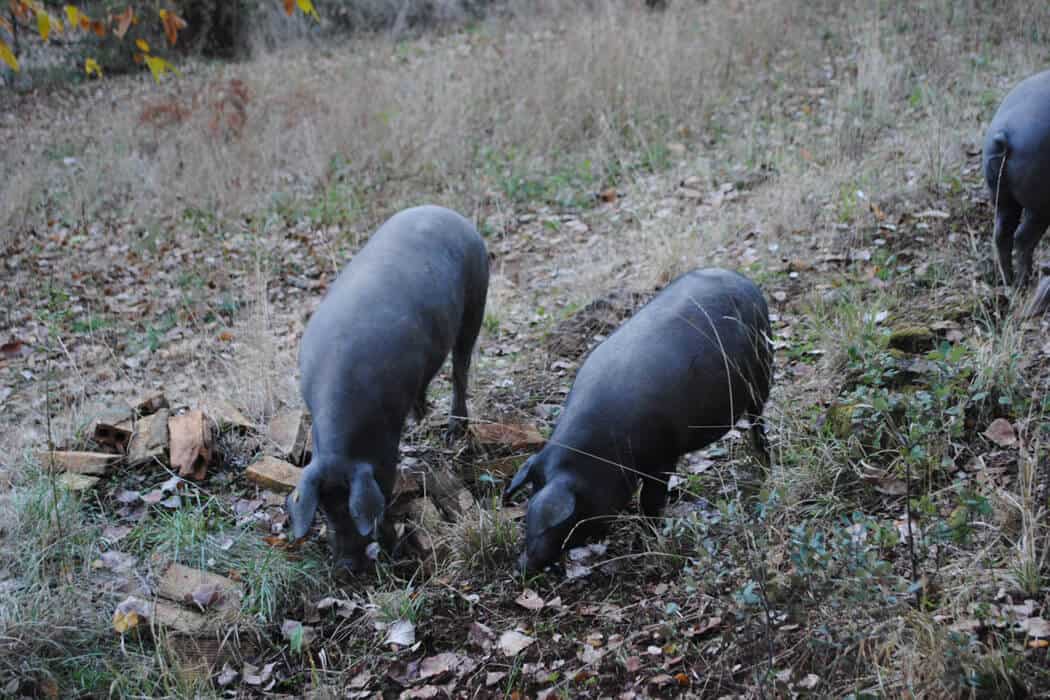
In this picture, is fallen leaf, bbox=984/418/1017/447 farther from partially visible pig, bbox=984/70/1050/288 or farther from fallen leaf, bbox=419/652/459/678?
fallen leaf, bbox=419/652/459/678

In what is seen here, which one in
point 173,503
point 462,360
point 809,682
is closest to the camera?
point 809,682

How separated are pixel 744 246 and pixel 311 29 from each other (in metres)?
13.5

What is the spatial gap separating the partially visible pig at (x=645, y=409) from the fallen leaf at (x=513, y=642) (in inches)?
13.9

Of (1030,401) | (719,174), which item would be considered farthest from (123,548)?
(719,174)

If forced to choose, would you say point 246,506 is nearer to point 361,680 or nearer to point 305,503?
point 305,503

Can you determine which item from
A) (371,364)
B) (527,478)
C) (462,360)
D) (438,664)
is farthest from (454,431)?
(438,664)

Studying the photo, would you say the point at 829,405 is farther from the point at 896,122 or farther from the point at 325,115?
the point at 325,115

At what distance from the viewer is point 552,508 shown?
3859mm

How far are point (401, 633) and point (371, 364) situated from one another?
1258 millimetres

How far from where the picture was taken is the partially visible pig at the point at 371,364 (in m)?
4.02

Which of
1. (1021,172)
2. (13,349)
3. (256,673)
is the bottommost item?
(13,349)

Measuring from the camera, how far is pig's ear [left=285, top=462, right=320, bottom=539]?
3799mm

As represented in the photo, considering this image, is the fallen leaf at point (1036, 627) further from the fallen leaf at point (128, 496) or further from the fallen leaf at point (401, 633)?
the fallen leaf at point (128, 496)

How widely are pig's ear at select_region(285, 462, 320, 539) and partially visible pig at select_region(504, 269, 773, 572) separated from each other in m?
0.87
